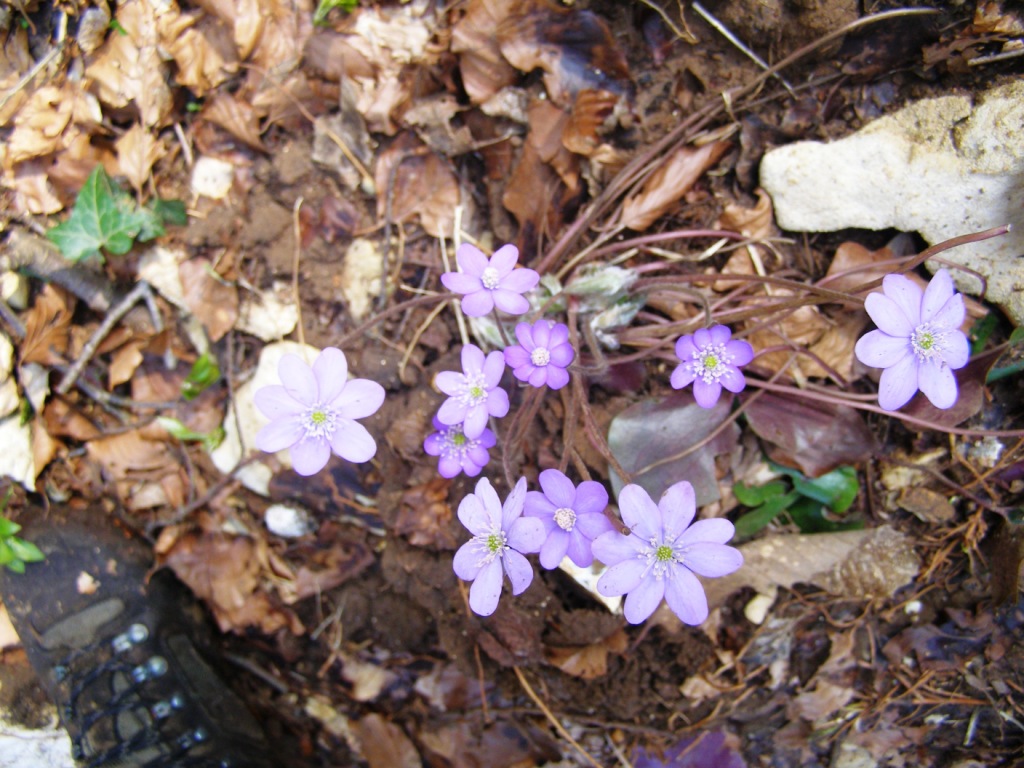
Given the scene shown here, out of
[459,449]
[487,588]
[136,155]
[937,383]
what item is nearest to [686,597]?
[487,588]

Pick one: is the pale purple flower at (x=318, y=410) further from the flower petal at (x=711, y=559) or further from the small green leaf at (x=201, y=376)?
the small green leaf at (x=201, y=376)

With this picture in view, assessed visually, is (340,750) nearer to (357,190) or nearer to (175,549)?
(175,549)

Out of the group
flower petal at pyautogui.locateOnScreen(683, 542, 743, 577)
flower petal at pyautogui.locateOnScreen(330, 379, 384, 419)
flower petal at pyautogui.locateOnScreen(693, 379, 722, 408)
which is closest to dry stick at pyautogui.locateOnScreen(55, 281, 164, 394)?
flower petal at pyautogui.locateOnScreen(330, 379, 384, 419)

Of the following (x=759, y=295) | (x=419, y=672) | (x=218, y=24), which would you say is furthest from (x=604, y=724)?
(x=218, y=24)

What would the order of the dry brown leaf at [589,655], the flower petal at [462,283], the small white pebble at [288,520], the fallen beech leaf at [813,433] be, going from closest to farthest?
the flower petal at [462,283], the fallen beech leaf at [813,433], the dry brown leaf at [589,655], the small white pebble at [288,520]

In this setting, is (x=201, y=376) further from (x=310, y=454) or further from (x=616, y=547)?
(x=616, y=547)

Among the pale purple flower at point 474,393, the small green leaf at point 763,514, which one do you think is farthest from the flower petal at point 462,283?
the small green leaf at point 763,514
